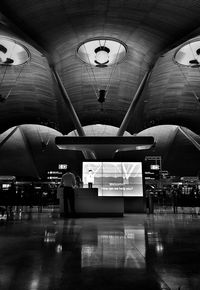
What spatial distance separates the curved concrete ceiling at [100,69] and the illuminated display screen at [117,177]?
31.9 ft

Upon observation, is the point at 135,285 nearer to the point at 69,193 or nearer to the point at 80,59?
the point at 69,193

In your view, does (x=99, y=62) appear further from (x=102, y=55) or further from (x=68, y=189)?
(x=68, y=189)

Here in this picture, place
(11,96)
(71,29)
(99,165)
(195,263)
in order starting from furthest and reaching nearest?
(11,96)
(99,165)
(71,29)
(195,263)

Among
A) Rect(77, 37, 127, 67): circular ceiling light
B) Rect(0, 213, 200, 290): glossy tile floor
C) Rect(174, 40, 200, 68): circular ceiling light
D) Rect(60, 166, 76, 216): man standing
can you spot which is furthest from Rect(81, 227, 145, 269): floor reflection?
Rect(174, 40, 200, 68): circular ceiling light

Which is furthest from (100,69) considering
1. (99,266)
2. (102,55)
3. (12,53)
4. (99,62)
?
(99,266)

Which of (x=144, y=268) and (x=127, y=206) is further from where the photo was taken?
(x=127, y=206)

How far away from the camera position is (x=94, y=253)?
3.67 metres

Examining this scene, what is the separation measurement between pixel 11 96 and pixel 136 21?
20.5m

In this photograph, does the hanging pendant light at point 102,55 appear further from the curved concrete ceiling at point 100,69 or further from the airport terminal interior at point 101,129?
the curved concrete ceiling at point 100,69

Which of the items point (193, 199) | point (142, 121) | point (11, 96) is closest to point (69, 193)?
point (193, 199)

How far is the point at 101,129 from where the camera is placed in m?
47.4

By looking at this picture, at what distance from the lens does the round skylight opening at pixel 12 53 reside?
78.7 feet

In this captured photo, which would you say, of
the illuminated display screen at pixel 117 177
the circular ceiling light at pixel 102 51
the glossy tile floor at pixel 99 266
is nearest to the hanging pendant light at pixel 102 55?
the circular ceiling light at pixel 102 51

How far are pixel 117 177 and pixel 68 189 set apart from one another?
8.57 metres
